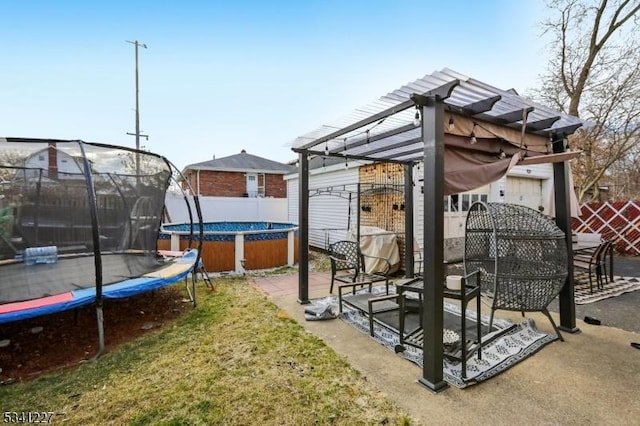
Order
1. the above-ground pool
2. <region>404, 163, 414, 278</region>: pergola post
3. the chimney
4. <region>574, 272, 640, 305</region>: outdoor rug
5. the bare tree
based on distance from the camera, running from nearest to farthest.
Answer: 1. the chimney
2. <region>574, 272, 640, 305</region>: outdoor rug
3. <region>404, 163, 414, 278</region>: pergola post
4. the above-ground pool
5. the bare tree

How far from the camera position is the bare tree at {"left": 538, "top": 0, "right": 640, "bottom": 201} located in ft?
30.0

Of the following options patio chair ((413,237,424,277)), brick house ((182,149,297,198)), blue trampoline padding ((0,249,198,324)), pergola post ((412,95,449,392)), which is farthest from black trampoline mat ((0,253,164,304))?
brick house ((182,149,297,198))

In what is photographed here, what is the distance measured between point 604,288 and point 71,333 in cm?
788

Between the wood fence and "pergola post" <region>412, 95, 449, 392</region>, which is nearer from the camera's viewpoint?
"pergola post" <region>412, 95, 449, 392</region>

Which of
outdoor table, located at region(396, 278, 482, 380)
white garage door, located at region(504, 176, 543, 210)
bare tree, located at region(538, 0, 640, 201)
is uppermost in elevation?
bare tree, located at region(538, 0, 640, 201)

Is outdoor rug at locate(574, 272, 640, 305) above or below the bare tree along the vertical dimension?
below

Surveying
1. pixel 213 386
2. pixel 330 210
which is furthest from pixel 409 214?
pixel 213 386

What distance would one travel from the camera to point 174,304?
4500 millimetres

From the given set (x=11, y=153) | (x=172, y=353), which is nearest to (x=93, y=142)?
(x=11, y=153)

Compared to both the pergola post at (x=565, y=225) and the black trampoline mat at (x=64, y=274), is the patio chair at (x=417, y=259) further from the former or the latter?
the black trampoline mat at (x=64, y=274)

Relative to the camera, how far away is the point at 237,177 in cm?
1567

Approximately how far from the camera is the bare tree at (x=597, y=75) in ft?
30.0

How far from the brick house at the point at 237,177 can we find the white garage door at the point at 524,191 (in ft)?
36.4

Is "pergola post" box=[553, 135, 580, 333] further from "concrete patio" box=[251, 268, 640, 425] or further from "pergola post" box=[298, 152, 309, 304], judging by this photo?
"pergola post" box=[298, 152, 309, 304]
